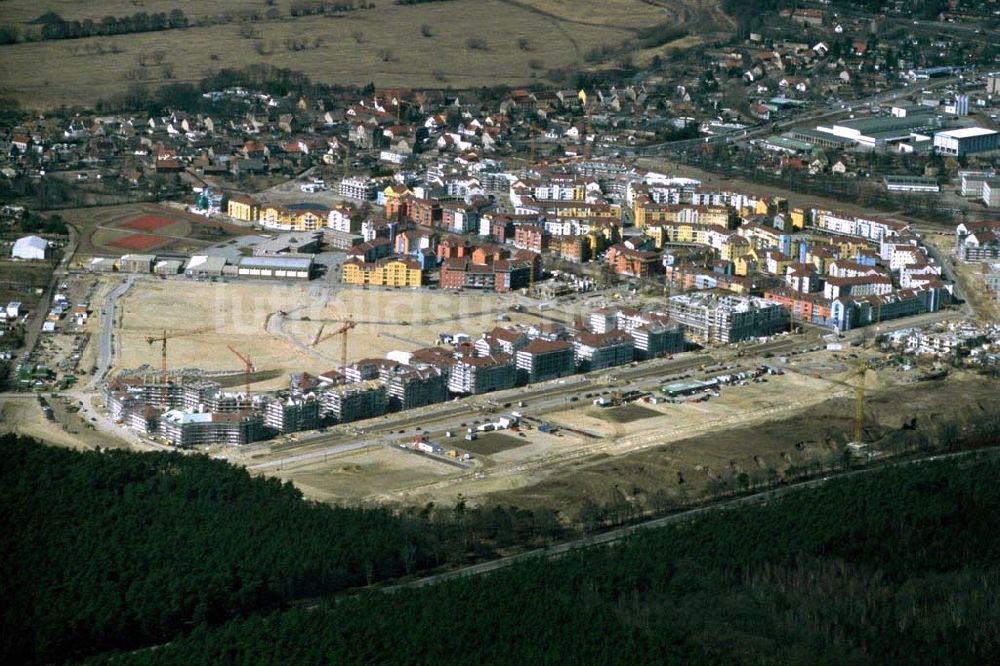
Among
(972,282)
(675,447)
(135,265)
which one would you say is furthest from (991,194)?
(135,265)

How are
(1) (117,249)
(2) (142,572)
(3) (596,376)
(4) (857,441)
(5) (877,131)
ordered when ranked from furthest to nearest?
(5) (877,131) < (1) (117,249) < (3) (596,376) < (4) (857,441) < (2) (142,572)

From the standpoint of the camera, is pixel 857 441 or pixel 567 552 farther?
pixel 857 441

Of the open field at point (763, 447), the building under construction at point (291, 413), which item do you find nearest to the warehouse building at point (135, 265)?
the building under construction at point (291, 413)

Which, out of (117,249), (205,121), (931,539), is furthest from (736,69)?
(931,539)

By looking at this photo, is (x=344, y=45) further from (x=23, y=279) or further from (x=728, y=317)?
(x=728, y=317)

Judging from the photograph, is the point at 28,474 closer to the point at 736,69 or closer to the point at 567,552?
the point at 567,552

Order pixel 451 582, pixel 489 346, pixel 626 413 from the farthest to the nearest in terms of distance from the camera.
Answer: pixel 489 346, pixel 626 413, pixel 451 582

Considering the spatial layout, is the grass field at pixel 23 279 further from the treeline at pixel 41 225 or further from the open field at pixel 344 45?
the open field at pixel 344 45

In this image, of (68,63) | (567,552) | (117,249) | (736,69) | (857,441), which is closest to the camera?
(567,552)

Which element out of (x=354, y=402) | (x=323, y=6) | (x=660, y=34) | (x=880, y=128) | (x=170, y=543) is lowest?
(x=354, y=402)
